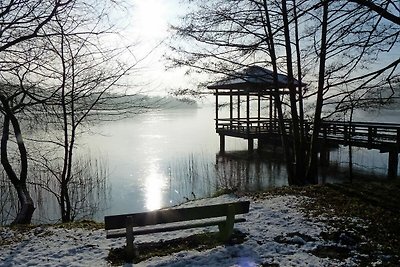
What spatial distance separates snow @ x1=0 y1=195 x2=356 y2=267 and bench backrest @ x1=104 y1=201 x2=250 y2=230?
16.8 inches

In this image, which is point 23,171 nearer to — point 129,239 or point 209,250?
point 129,239

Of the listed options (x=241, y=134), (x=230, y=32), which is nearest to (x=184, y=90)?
(x=230, y=32)

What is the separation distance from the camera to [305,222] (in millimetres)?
5453

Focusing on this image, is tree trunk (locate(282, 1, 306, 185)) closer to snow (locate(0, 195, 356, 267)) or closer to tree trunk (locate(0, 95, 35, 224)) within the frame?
snow (locate(0, 195, 356, 267))

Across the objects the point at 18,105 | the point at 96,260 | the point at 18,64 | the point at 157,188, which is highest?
the point at 18,64

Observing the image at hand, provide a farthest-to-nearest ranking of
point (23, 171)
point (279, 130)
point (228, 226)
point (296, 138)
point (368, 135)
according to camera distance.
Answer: point (279, 130), point (368, 135), point (296, 138), point (23, 171), point (228, 226)

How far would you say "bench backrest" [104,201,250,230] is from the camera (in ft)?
14.5

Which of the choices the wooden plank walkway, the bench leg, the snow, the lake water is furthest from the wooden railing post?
the wooden plank walkway

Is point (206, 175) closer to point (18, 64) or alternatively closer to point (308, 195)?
point (308, 195)

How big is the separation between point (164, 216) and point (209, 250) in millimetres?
701

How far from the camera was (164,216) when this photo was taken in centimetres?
446

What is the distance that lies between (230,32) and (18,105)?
5227 millimetres

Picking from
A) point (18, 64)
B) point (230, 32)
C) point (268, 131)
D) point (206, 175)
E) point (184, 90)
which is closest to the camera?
point (18, 64)

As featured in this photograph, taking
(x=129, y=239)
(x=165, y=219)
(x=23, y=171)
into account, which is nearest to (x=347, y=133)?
(x=23, y=171)
